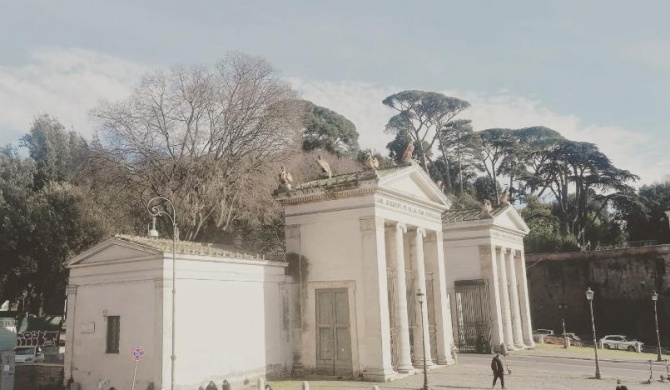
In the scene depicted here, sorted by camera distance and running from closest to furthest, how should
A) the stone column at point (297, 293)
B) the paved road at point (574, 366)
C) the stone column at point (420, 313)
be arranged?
the stone column at point (297, 293) → the stone column at point (420, 313) → the paved road at point (574, 366)

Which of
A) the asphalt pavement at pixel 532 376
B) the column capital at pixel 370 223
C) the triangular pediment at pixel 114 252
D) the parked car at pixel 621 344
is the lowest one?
the parked car at pixel 621 344

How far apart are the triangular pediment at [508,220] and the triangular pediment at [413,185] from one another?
6.18m

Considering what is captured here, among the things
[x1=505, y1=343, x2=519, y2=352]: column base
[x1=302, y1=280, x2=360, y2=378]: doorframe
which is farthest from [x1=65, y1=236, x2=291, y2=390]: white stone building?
[x1=505, y1=343, x2=519, y2=352]: column base

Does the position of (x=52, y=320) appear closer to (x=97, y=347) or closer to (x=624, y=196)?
(x=97, y=347)

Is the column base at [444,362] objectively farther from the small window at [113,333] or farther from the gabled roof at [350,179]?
the small window at [113,333]

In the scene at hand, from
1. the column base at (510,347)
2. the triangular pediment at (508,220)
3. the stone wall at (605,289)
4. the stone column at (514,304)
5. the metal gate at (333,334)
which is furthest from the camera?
the stone wall at (605,289)

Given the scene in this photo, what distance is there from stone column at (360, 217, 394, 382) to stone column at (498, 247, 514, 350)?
12.4m

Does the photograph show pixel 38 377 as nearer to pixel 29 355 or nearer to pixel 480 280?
pixel 29 355

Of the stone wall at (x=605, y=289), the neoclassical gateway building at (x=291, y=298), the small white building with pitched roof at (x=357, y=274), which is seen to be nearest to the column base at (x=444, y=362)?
the neoclassical gateway building at (x=291, y=298)

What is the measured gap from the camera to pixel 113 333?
18062 mm

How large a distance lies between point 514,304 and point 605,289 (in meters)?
15.8

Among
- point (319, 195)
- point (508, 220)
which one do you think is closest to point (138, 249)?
point (319, 195)

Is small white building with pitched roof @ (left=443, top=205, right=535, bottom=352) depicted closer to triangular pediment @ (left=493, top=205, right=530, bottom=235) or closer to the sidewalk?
triangular pediment @ (left=493, top=205, right=530, bottom=235)

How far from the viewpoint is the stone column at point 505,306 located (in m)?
30.4
